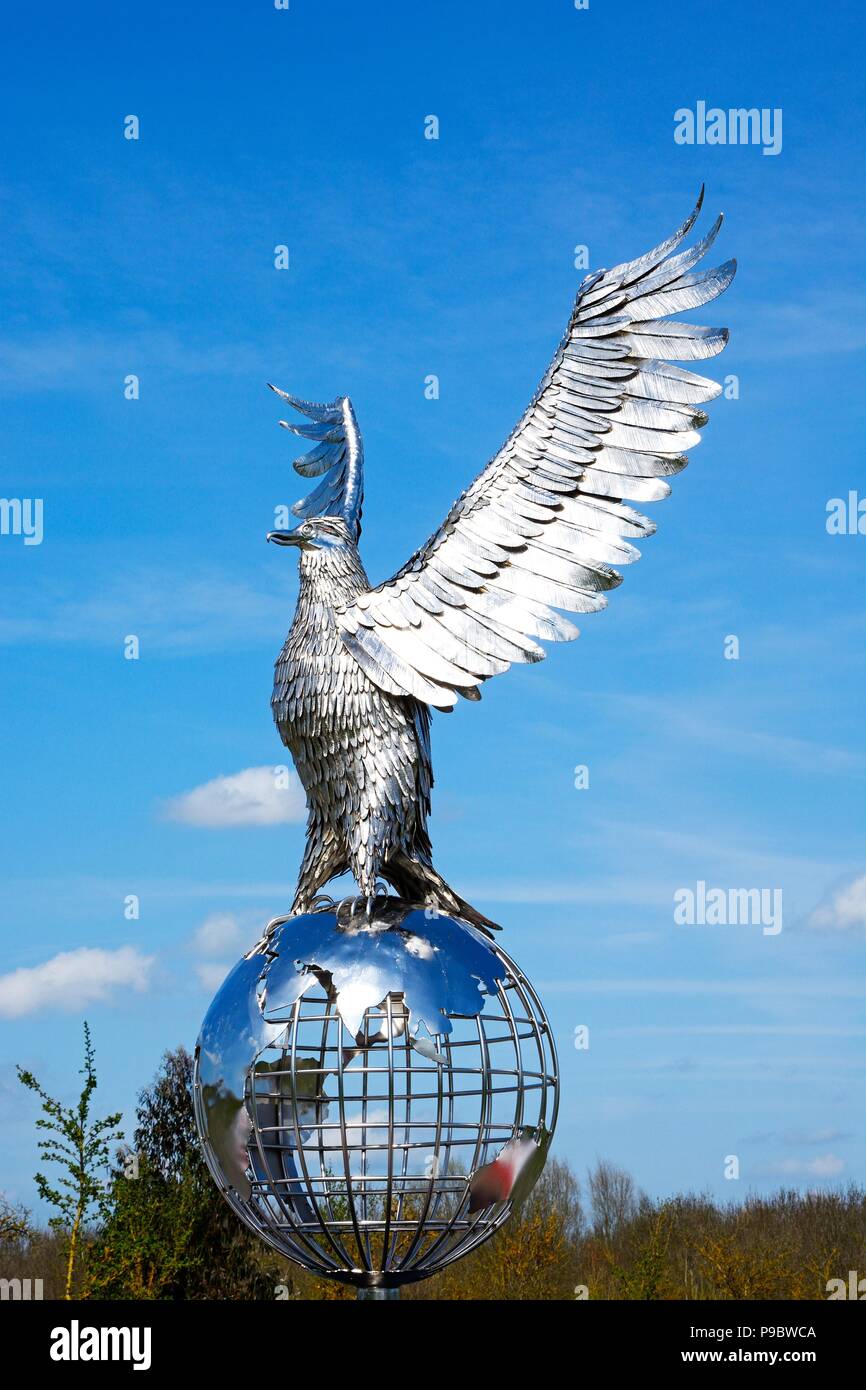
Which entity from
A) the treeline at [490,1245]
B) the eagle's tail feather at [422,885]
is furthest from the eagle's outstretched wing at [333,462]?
the treeline at [490,1245]

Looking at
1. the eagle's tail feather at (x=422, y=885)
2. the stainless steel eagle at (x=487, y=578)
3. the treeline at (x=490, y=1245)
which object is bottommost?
the treeline at (x=490, y=1245)

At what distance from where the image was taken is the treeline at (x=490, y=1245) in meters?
24.3

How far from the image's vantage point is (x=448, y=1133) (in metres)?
9.73

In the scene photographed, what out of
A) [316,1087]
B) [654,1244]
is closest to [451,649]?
[316,1087]

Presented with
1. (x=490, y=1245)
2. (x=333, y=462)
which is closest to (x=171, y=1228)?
(x=490, y=1245)

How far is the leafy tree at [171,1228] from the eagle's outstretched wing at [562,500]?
13137 millimetres

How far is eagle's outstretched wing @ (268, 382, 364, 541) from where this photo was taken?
38.8 feet

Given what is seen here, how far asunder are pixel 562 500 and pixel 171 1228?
62.1 feet

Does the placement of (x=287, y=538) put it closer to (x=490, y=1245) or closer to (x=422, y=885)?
(x=422, y=885)

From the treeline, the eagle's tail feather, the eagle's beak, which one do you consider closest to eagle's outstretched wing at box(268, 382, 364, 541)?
the eagle's beak

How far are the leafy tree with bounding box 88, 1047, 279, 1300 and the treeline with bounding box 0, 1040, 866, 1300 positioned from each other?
3 cm

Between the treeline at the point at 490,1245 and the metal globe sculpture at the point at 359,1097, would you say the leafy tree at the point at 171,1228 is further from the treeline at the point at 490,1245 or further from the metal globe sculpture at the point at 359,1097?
the metal globe sculpture at the point at 359,1097
